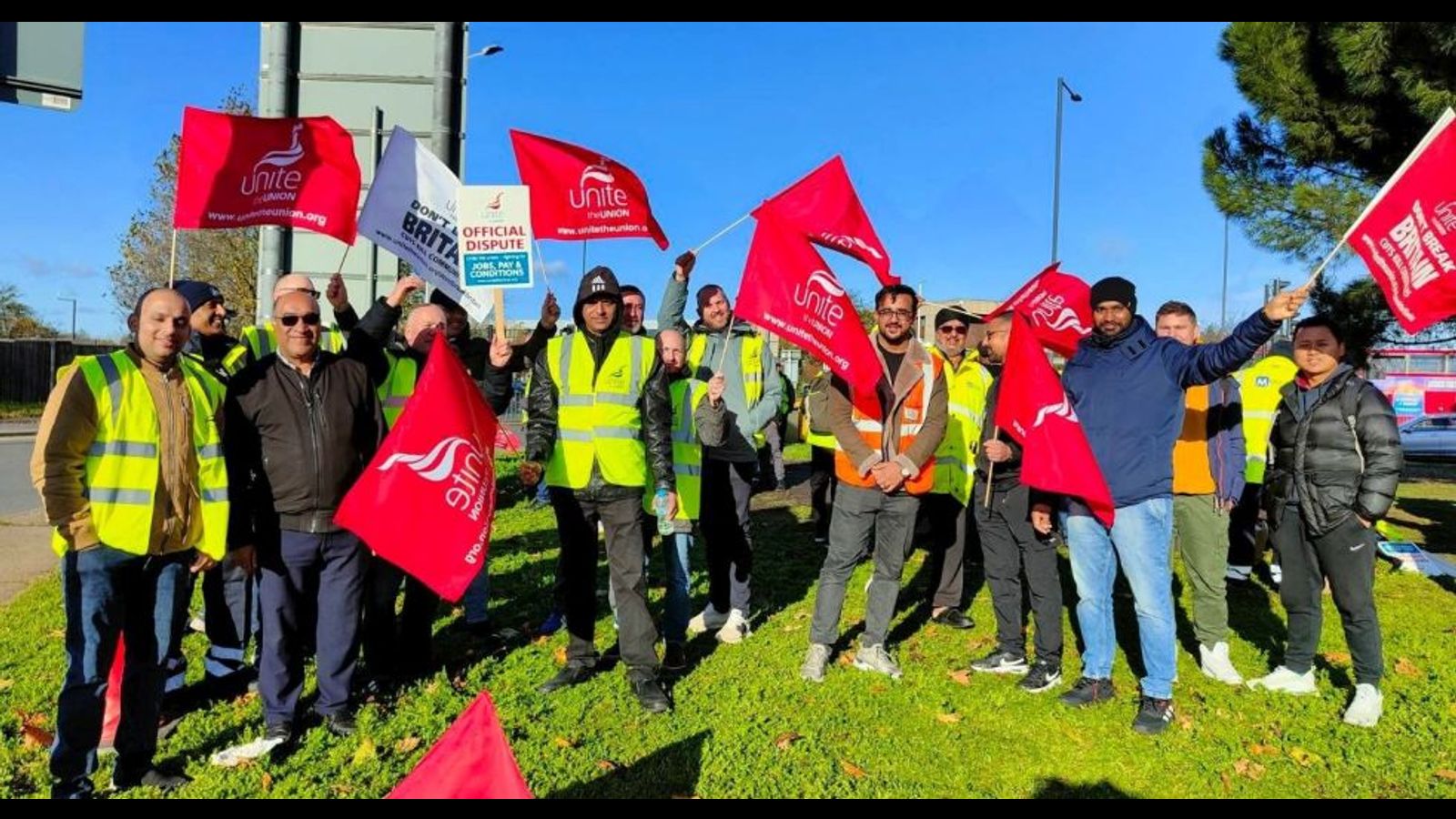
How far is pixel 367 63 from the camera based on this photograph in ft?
24.5

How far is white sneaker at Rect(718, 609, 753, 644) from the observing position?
19.8 ft

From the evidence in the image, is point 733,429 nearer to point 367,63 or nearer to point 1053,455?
point 1053,455

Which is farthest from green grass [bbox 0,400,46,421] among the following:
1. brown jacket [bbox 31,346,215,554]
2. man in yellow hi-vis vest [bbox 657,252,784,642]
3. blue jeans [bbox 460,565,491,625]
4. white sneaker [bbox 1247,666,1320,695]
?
white sneaker [bbox 1247,666,1320,695]

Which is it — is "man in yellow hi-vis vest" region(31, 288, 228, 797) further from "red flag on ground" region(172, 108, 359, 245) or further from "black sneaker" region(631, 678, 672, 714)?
"black sneaker" region(631, 678, 672, 714)

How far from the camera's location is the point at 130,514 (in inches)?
142

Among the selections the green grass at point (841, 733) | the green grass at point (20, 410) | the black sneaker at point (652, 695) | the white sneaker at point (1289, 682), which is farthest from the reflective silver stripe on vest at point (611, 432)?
the green grass at point (20, 410)

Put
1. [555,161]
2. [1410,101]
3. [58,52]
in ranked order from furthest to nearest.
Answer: [1410,101] → [555,161] → [58,52]

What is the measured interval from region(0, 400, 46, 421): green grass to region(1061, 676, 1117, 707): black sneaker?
108ft

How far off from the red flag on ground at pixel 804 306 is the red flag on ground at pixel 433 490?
1676 millimetres

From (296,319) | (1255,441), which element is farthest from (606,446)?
(1255,441)

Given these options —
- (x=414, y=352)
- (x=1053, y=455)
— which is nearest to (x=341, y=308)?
(x=414, y=352)

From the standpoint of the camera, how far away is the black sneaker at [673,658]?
17.8 feet
